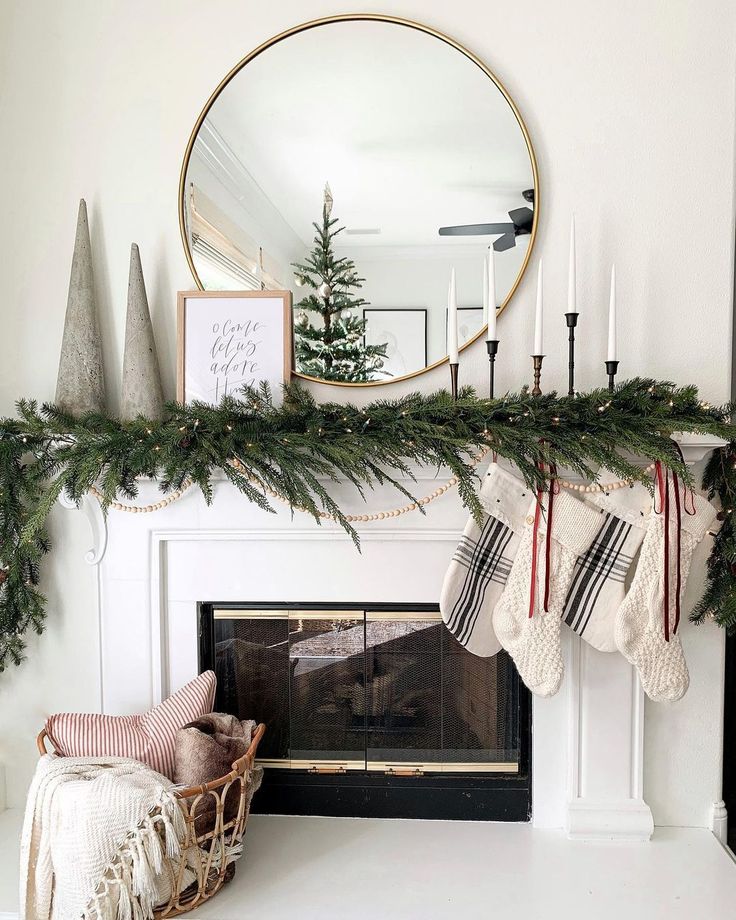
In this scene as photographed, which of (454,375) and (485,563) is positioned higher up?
(454,375)

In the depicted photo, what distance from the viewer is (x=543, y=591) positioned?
1.56 meters

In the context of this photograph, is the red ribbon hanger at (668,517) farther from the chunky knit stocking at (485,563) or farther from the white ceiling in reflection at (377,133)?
the white ceiling in reflection at (377,133)

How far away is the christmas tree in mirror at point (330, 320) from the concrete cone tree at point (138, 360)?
0.34 metres

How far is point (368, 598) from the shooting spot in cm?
173

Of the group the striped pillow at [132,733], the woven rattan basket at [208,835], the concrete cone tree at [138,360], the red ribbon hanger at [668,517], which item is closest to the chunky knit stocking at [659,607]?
the red ribbon hanger at [668,517]

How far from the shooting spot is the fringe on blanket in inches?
49.5

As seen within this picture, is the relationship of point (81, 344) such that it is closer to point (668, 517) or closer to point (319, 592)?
point (319, 592)

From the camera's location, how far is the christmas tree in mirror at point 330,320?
5.53 feet

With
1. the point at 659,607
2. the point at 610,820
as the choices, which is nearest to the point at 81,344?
the point at 659,607

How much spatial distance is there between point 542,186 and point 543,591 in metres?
0.91

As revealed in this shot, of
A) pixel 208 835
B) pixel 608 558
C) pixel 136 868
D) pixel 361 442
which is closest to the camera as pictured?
pixel 136 868

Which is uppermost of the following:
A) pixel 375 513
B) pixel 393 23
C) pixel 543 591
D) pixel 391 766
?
pixel 393 23

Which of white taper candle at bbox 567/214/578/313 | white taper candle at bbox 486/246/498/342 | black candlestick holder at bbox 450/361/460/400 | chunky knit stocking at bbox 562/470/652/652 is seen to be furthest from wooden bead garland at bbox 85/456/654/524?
white taper candle at bbox 567/214/578/313

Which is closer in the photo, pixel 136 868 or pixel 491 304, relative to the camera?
pixel 136 868
